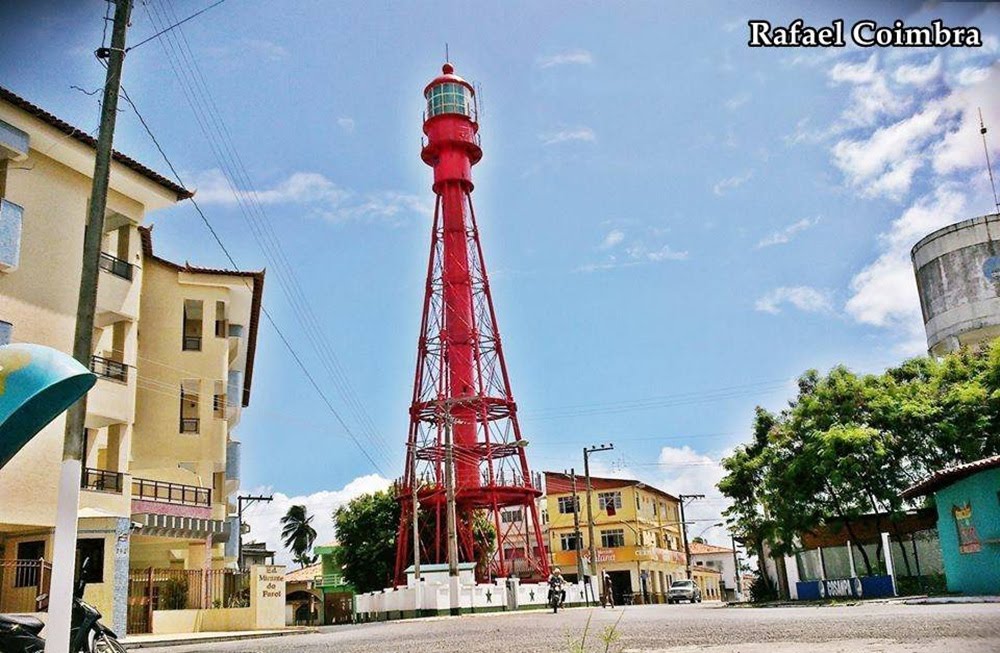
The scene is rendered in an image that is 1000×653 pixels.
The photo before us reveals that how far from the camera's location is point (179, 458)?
27.8 m

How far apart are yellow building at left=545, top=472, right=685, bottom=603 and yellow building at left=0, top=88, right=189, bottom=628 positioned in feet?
134

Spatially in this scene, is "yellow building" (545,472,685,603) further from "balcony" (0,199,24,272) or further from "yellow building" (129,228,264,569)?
"balcony" (0,199,24,272)

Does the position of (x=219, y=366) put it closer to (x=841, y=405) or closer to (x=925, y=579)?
(x=841, y=405)

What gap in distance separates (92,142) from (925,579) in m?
25.4

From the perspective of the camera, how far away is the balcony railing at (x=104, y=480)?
2245 cm

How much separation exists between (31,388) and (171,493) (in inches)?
882

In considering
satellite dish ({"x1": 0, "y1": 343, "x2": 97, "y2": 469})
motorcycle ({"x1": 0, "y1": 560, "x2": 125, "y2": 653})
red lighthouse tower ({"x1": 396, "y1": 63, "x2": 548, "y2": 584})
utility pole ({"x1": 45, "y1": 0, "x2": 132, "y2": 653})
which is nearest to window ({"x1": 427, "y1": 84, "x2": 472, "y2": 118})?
red lighthouse tower ({"x1": 396, "y1": 63, "x2": 548, "y2": 584})

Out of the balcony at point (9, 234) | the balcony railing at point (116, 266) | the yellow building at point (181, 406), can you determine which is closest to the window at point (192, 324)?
the yellow building at point (181, 406)

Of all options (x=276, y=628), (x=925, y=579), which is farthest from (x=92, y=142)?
(x=925, y=579)

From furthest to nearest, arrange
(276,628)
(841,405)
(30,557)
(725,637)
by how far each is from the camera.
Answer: (841,405)
(276,628)
(30,557)
(725,637)

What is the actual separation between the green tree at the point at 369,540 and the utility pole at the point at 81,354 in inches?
1446

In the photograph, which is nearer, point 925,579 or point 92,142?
point 92,142

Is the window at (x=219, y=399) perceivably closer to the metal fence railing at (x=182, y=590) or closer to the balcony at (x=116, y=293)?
the metal fence railing at (x=182, y=590)

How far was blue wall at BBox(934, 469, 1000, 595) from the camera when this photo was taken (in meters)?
19.7
